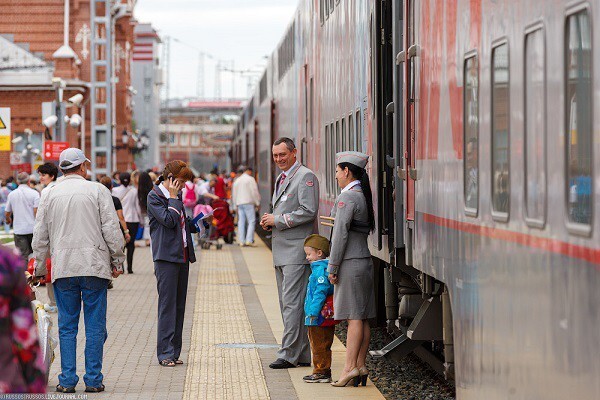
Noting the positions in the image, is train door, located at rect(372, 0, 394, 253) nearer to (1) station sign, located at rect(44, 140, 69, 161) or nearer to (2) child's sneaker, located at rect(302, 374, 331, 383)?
(2) child's sneaker, located at rect(302, 374, 331, 383)

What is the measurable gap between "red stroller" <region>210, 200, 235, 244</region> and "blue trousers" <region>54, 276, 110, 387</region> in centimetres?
2186

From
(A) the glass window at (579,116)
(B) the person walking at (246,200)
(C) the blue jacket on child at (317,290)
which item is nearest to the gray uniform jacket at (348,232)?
(C) the blue jacket on child at (317,290)

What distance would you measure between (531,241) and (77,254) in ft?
16.5

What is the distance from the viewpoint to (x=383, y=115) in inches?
427

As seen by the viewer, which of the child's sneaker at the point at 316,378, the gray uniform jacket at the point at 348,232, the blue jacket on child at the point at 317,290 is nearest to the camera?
the gray uniform jacket at the point at 348,232

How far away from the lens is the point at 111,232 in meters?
10.3

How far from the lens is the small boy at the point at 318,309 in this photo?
10594mm

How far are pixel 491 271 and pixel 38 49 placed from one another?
206ft

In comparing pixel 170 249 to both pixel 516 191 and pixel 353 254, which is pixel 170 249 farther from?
pixel 516 191

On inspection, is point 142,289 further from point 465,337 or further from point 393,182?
point 465,337

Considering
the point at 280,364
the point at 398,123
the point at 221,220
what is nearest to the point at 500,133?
the point at 398,123

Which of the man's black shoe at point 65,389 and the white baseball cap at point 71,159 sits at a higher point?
the white baseball cap at point 71,159

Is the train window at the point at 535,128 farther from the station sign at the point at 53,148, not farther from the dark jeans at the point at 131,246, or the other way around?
the station sign at the point at 53,148

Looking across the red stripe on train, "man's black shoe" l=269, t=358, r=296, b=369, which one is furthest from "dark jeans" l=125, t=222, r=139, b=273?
the red stripe on train
